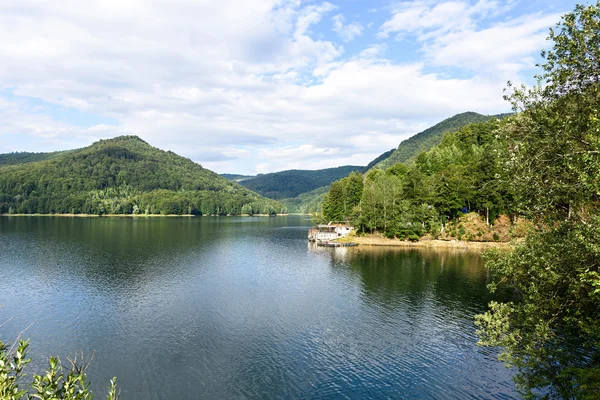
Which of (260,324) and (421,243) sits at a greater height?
(421,243)

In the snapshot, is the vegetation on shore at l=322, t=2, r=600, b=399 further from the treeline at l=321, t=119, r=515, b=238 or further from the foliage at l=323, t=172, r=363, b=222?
the foliage at l=323, t=172, r=363, b=222

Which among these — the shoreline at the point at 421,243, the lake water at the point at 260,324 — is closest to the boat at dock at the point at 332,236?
the shoreline at the point at 421,243

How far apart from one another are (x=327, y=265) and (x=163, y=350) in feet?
172

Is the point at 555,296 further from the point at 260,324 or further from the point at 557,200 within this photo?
the point at 260,324

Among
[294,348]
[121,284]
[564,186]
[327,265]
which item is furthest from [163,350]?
[327,265]

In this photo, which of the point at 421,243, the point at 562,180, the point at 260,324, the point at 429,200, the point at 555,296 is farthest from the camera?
the point at 429,200

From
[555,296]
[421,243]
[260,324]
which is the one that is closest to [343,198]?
[421,243]

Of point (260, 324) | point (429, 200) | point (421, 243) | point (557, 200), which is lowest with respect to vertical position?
point (260, 324)

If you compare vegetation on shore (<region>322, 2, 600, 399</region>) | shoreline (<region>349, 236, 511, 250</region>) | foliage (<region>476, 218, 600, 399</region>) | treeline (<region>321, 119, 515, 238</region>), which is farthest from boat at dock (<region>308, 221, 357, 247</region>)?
foliage (<region>476, 218, 600, 399</region>)

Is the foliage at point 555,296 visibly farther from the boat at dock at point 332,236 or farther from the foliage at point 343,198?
the foliage at point 343,198

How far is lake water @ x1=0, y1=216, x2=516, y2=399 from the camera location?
1252 inches

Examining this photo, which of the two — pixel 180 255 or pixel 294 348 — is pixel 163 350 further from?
pixel 180 255

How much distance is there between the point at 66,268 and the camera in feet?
250

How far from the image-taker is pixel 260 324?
1794 inches
